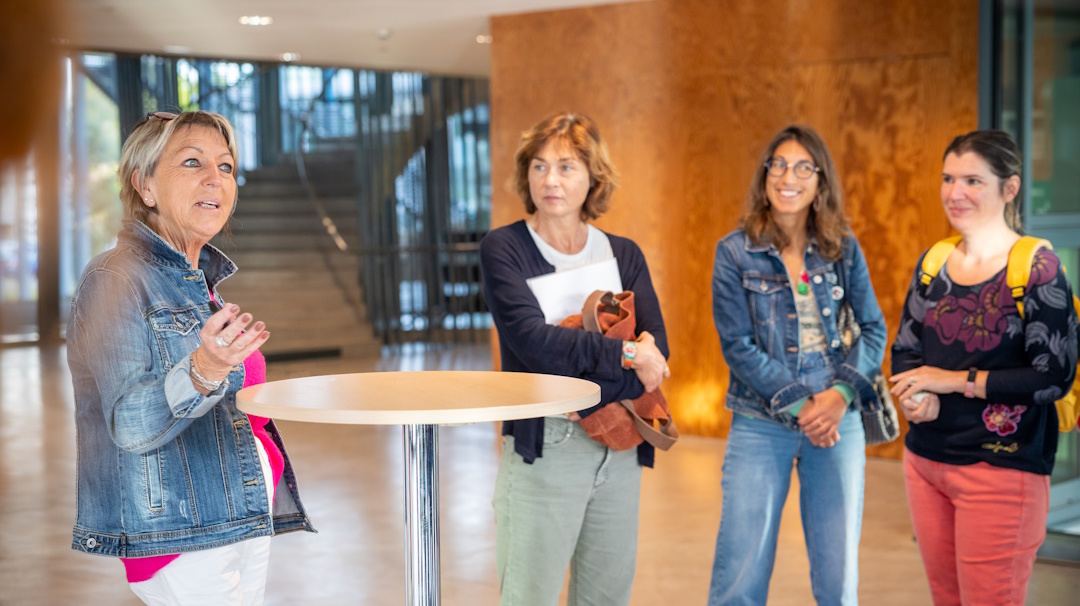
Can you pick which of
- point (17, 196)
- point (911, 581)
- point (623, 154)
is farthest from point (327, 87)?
point (17, 196)

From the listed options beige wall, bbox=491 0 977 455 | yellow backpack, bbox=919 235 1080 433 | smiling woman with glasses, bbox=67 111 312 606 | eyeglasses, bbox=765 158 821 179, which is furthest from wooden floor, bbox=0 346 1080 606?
smiling woman with glasses, bbox=67 111 312 606

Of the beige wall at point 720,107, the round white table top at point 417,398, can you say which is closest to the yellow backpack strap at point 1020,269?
the round white table top at point 417,398

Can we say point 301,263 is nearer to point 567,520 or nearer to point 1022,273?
point 567,520

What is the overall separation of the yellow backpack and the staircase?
8.58 metres

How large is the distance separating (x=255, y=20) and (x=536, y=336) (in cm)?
587

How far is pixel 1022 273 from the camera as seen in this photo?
7.57 feet

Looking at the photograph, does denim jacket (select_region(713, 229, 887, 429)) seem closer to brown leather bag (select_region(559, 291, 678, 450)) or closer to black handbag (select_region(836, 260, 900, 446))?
black handbag (select_region(836, 260, 900, 446))

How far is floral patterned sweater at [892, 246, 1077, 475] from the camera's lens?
7.49ft

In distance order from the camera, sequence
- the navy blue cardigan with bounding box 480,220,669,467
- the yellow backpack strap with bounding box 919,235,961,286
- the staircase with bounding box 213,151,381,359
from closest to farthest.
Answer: the navy blue cardigan with bounding box 480,220,669,467 < the yellow backpack strap with bounding box 919,235,961,286 < the staircase with bounding box 213,151,381,359

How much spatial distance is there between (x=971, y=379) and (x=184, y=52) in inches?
299

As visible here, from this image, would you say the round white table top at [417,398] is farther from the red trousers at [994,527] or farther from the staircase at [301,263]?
the staircase at [301,263]

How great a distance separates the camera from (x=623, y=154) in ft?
20.8

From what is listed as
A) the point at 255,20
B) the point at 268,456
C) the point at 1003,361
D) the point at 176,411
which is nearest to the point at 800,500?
the point at 1003,361

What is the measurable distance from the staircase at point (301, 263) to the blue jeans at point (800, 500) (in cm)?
832
